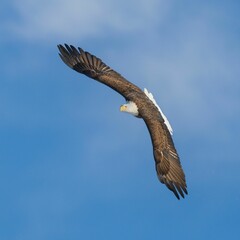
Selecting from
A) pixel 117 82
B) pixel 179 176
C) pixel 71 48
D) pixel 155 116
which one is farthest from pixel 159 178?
pixel 71 48

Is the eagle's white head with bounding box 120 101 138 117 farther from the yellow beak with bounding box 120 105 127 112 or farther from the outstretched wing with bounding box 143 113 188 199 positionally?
the outstretched wing with bounding box 143 113 188 199

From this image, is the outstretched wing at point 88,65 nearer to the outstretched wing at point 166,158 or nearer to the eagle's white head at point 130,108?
the eagle's white head at point 130,108

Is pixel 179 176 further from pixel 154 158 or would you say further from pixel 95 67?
pixel 95 67

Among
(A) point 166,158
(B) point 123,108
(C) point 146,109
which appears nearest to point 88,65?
(B) point 123,108

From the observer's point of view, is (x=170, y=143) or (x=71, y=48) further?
(x=71, y=48)

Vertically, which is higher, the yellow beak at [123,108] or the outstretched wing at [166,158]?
the yellow beak at [123,108]

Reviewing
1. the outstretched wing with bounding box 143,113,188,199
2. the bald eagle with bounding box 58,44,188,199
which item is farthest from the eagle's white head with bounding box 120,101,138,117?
the outstretched wing with bounding box 143,113,188,199

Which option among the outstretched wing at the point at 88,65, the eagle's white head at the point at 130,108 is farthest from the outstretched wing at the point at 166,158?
the outstretched wing at the point at 88,65
